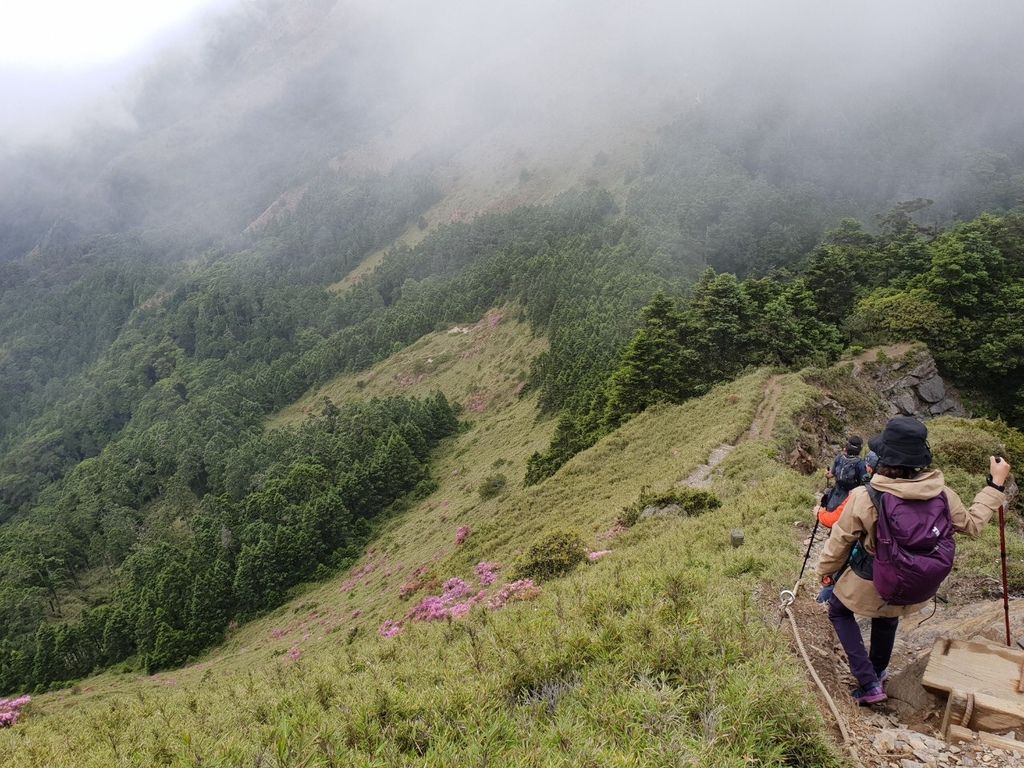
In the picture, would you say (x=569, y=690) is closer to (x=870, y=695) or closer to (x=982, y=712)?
(x=870, y=695)

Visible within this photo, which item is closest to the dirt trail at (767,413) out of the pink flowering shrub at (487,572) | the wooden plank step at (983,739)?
the pink flowering shrub at (487,572)

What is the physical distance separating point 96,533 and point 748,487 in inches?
4231

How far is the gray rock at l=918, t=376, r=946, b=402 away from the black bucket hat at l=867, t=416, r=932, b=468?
36031mm

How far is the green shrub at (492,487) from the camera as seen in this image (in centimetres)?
4709

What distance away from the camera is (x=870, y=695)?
230 inches

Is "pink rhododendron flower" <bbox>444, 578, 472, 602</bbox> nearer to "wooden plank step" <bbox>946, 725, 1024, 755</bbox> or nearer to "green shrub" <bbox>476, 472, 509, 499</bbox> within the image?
"wooden plank step" <bbox>946, 725, 1024, 755</bbox>

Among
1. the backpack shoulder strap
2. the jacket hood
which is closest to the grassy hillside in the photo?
the backpack shoulder strap

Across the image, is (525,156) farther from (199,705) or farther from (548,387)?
(199,705)

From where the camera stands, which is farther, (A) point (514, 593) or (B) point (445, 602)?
(B) point (445, 602)

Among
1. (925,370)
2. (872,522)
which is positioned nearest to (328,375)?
(925,370)

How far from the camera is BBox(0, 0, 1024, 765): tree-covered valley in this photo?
33.2 meters

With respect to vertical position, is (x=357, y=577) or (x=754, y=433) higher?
(x=754, y=433)

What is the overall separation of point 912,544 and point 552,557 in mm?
11932

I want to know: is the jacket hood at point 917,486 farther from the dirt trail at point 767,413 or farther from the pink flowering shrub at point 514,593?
the dirt trail at point 767,413
